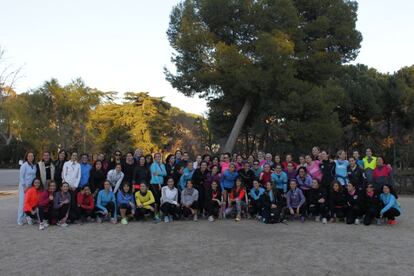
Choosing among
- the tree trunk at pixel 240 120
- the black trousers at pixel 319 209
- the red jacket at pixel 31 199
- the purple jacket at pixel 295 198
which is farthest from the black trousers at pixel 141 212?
the tree trunk at pixel 240 120

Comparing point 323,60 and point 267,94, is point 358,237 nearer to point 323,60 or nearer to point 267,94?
point 267,94

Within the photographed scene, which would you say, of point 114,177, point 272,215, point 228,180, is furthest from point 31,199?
point 272,215

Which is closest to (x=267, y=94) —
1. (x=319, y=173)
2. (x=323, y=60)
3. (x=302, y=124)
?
(x=302, y=124)

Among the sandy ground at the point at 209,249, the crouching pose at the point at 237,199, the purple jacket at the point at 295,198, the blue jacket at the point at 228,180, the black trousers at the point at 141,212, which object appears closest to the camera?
the sandy ground at the point at 209,249

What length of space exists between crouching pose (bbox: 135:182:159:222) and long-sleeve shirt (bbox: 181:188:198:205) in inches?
27.9

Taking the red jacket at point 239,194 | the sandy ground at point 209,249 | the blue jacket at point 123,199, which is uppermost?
the red jacket at point 239,194

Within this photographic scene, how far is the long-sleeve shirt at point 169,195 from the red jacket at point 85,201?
62.8 inches

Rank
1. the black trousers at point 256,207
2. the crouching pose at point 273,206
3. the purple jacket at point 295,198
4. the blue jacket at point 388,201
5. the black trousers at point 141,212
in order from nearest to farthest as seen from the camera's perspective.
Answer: the blue jacket at point 388,201
the crouching pose at point 273,206
the black trousers at point 141,212
the purple jacket at point 295,198
the black trousers at point 256,207

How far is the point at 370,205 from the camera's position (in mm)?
9117

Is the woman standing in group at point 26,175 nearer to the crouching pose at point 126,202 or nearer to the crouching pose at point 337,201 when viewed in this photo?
the crouching pose at point 126,202

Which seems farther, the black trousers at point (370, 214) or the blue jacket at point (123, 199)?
the blue jacket at point (123, 199)

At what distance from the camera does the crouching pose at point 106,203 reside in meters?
9.38

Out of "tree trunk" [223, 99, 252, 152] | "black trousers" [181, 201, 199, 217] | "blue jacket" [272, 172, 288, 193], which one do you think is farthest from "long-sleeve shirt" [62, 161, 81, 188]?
"tree trunk" [223, 99, 252, 152]

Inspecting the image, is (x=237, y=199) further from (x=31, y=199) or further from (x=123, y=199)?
(x=31, y=199)
